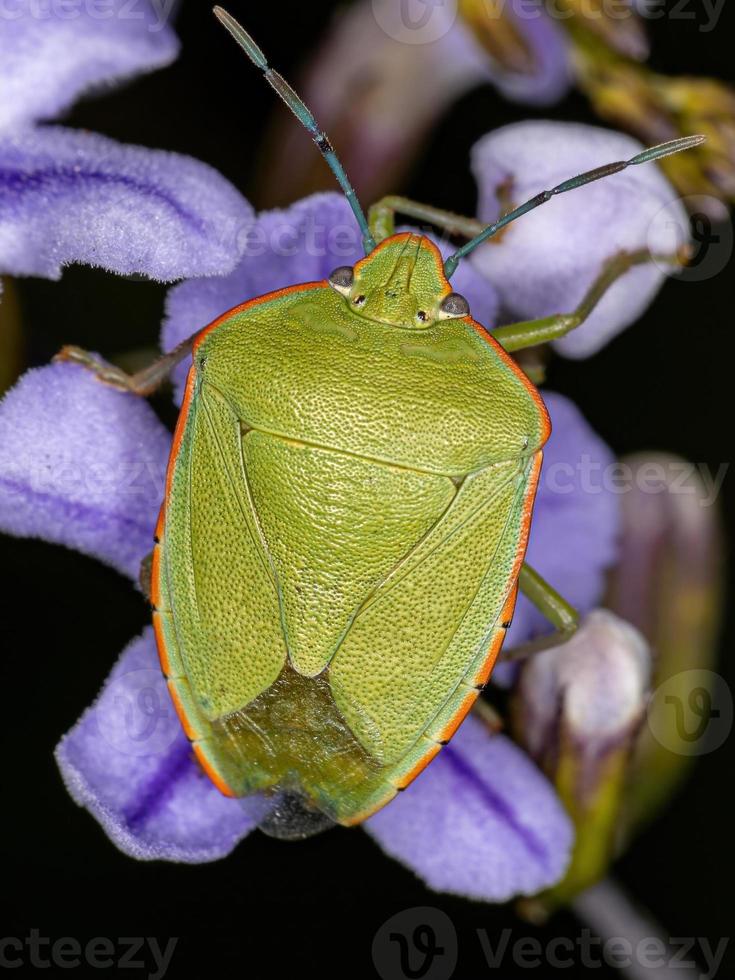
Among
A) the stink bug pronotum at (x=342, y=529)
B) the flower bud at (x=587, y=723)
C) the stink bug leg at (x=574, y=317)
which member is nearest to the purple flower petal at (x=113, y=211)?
the stink bug pronotum at (x=342, y=529)

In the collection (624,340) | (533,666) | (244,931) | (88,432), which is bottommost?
(244,931)

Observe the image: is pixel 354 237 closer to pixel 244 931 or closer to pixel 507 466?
pixel 507 466

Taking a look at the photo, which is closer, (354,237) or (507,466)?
(507,466)

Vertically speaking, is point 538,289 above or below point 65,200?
below

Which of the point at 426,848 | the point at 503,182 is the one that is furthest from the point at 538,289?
the point at 426,848

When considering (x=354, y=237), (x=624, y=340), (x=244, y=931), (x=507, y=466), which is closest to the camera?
(x=507, y=466)

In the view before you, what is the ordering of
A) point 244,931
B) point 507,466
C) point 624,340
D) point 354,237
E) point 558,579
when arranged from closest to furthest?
point 507,466
point 354,237
point 558,579
point 244,931
point 624,340
